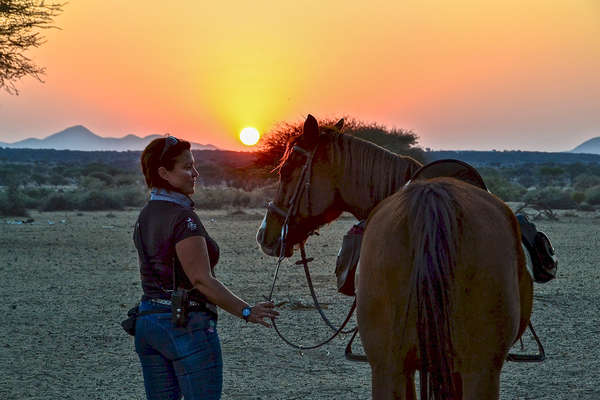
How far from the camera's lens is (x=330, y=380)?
7.42m

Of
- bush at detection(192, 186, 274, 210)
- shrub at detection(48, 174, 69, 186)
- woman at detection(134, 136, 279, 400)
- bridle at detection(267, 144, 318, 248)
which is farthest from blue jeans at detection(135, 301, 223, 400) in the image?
shrub at detection(48, 174, 69, 186)

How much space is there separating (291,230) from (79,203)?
32677 millimetres

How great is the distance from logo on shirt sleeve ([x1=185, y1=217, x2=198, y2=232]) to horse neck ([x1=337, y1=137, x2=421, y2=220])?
1182 mm

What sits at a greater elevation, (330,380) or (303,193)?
(303,193)

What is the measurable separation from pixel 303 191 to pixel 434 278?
1.73m

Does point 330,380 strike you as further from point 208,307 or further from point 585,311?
point 585,311

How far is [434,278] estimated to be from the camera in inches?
122

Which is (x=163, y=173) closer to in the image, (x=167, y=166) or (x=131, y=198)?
(x=167, y=166)

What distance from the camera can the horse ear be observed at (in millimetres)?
4559

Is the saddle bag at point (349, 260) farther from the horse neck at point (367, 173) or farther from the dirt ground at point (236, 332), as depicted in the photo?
the dirt ground at point (236, 332)

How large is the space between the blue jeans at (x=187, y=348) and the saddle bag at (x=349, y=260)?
0.84 m

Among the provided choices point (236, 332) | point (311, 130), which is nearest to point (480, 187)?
point (311, 130)

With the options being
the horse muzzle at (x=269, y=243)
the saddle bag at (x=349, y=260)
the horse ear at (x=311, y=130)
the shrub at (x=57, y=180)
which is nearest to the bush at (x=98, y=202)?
the shrub at (x=57, y=180)

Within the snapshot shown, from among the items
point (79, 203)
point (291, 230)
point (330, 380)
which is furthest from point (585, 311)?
point (79, 203)
